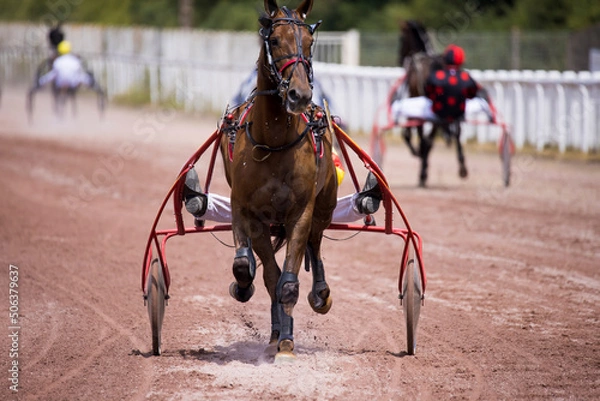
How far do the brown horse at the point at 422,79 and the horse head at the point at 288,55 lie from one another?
718cm

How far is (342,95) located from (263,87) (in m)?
13.9

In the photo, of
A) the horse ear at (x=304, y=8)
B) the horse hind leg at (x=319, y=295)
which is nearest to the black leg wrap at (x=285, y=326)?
the horse hind leg at (x=319, y=295)

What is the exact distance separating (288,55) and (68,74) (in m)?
16.1

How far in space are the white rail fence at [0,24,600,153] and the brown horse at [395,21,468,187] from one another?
263cm

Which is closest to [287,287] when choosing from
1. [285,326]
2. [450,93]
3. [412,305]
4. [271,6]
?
[285,326]

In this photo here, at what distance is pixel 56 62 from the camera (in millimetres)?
19938

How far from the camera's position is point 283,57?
4426mm

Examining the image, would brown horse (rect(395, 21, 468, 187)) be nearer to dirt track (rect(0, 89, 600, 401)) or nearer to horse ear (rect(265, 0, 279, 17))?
dirt track (rect(0, 89, 600, 401))

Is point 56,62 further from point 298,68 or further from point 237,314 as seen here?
point 298,68

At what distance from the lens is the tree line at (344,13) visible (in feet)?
63.2

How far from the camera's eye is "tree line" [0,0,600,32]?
63.2 feet

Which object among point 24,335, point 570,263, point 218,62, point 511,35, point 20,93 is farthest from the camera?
point 20,93

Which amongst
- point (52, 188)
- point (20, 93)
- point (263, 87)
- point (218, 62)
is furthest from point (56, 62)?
point (263, 87)

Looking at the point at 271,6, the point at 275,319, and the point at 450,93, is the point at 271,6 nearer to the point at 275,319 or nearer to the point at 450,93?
the point at 275,319
